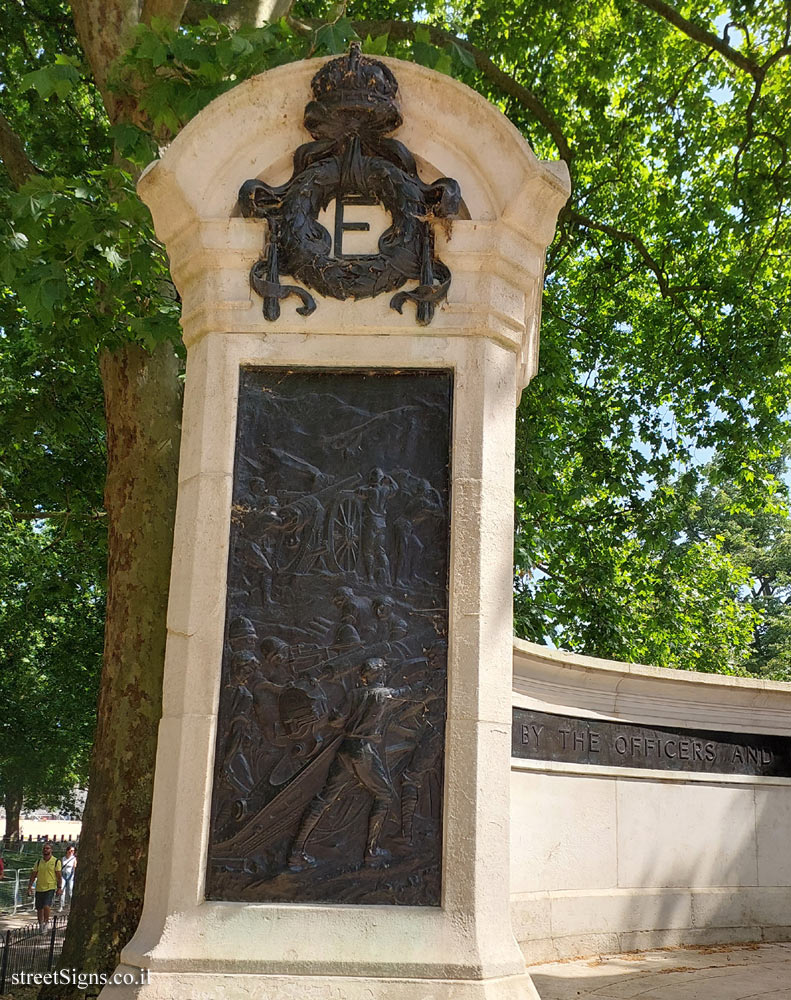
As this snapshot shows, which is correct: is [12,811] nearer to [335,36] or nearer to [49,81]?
[49,81]

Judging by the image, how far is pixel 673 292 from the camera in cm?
1475

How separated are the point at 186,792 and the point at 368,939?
41.5 inches

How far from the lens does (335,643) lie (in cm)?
498

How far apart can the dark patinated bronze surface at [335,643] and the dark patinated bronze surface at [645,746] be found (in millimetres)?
2939

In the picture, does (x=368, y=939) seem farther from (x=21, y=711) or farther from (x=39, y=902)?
(x=21, y=711)

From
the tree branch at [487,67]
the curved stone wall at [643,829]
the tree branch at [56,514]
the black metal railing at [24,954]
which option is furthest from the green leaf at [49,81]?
the black metal railing at [24,954]

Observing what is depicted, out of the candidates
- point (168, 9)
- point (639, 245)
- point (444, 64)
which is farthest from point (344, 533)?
point (639, 245)

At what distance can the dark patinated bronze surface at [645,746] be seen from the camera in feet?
26.3

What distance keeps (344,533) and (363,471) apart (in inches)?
13.2

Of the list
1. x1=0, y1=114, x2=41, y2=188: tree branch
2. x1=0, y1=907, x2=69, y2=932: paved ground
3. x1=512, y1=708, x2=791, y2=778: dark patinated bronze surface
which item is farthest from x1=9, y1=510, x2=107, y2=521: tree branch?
x1=0, y1=907, x2=69, y2=932: paved ground

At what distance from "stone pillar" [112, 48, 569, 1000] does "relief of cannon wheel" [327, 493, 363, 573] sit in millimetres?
464

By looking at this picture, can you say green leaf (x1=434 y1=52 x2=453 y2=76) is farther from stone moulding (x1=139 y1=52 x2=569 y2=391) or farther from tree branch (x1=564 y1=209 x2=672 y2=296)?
tree branch (x1=564 y1=209 x2=672 y2=296)

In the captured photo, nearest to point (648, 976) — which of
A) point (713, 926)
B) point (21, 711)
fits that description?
point (713, 926)

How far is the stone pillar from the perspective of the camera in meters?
4.52
